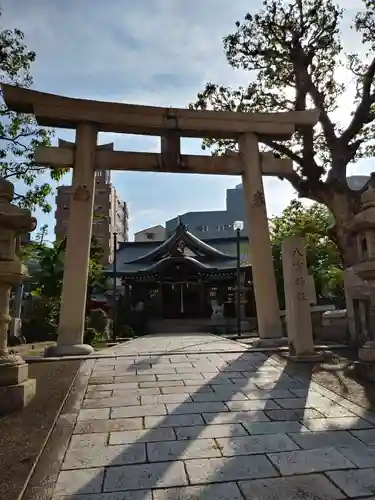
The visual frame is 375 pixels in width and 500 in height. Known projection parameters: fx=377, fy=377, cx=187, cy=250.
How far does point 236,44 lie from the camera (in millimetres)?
14477

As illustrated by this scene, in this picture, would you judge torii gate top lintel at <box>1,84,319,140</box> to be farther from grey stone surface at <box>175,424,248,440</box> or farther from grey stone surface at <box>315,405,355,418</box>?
grey stone surface at <box>175,424,248,440</box>

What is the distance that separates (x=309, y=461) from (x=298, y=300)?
4354 mm

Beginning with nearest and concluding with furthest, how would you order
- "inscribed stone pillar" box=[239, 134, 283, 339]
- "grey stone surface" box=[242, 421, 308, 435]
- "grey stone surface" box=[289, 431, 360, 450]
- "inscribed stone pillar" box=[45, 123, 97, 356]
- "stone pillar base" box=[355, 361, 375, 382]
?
1. "grey stone surface" box=[289, 431, 360, 450]
2. "grey stone surface" box=[242, 421, 308, 435]
3. "stone pillar base" box=[355, 361, 375, 382]
4. "inscribed stone pillar" box=[45, 123, 97, 356]
5. "inscribed stone pillar" box=[239, 134, 283, 339]

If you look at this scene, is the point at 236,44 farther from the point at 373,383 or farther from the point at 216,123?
the point at 373,383

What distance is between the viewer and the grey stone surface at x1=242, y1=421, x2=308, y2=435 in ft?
11.2

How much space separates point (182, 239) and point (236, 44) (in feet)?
49.9

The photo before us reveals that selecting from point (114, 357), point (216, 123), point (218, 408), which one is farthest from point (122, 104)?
point (218, 408)

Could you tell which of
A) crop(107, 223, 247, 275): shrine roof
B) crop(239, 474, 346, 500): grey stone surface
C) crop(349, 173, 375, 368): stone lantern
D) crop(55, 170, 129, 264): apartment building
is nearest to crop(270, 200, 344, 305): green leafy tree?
crop(107, 223, 247, 275): shrine roof

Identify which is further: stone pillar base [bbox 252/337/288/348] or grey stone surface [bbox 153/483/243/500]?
stone pillar base [bbox 252/337/288/348]

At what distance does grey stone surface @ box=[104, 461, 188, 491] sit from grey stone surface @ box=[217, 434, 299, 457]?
18.2 inches

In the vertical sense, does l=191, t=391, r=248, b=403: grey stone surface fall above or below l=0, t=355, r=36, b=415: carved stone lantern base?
below

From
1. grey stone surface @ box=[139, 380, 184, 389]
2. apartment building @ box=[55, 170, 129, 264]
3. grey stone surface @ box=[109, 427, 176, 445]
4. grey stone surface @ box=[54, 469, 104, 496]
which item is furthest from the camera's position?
apartment building @ box=[55, 170, 129, 264]

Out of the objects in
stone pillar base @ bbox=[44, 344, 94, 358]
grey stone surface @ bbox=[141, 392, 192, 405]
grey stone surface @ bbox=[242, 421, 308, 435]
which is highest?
stone pillar base @ bbox=[44, 344, 94, 358]

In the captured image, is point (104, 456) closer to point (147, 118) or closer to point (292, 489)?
point (292, 489)
